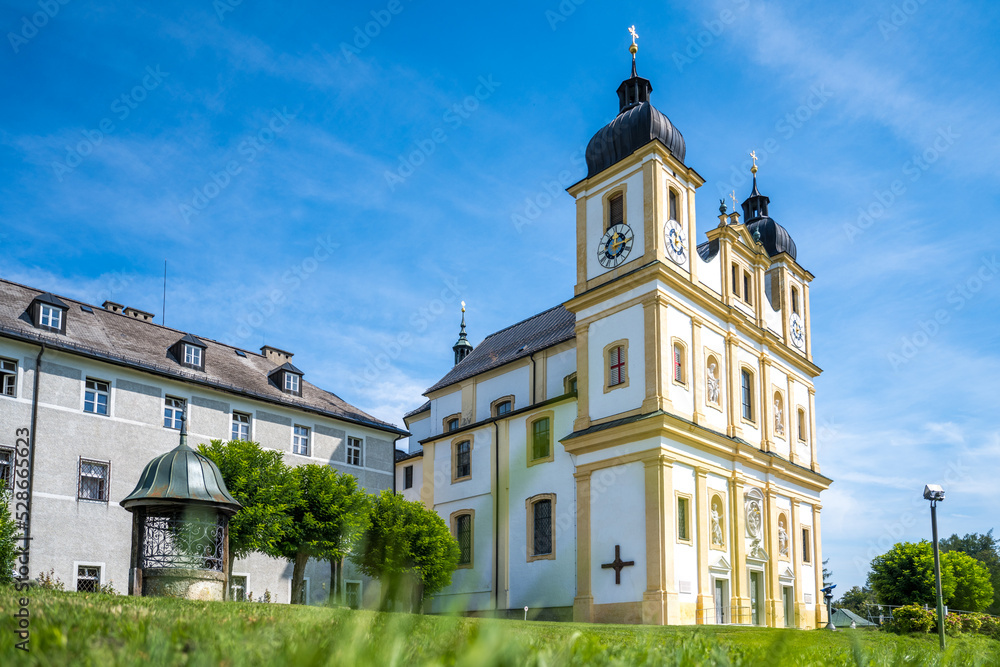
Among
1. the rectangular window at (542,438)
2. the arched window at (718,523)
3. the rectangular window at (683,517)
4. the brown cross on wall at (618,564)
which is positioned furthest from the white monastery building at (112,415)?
the arched window at (718,523)

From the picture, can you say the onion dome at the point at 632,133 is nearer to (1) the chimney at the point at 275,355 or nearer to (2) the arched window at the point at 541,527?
(2) the arched window at the point at 541,527

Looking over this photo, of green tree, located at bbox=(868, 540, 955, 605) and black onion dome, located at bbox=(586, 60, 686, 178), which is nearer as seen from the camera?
black onion dome, located at bbox=(586, 60, 686, 178)

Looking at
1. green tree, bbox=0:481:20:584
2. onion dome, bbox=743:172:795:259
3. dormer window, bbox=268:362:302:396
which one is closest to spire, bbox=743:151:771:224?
onion dome, bbox=743:172:795:259

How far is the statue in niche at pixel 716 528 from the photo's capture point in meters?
29.9

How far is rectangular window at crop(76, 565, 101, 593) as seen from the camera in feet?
86.0

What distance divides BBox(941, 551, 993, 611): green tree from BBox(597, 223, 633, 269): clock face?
36959 mm

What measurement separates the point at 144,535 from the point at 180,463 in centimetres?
160

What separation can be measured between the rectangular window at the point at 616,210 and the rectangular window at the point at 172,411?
17.2 metres

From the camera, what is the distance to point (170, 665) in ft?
6.86

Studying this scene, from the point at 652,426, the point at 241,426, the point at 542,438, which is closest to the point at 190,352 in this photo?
the point at 241,426

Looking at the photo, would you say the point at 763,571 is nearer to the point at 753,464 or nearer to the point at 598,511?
the point at 753,464

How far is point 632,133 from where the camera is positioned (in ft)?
105

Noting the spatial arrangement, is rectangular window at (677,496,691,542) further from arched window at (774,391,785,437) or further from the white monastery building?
the white monastery building

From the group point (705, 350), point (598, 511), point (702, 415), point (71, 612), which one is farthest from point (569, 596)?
point (71, 612)
